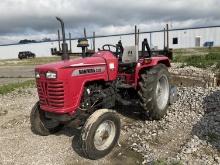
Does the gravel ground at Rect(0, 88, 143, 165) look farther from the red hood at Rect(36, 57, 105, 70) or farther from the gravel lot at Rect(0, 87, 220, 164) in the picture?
the red hood at Rect(36, 57, 105, 70)

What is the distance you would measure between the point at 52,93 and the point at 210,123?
10.6ft

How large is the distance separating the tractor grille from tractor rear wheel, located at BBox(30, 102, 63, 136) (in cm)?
76

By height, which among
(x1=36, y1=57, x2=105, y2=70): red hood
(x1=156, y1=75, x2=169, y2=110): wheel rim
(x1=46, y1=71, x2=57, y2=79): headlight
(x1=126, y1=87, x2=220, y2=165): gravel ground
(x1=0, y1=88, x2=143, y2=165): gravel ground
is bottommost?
(x1=0, y1=88, x2=143, y2=165): gravel ground

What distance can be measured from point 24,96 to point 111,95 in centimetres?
500

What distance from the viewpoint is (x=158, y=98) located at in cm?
687

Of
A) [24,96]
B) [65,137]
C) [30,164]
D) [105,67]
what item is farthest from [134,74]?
[24,96]

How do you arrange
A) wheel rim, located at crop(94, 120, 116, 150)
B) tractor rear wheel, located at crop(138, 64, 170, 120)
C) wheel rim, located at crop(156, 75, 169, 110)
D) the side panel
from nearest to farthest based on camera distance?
wheel rim, located at crop(94, 120, 116, 150) → the side panel → tractor rear wheel, located at crop(138, 64, 170, 120) → wheel rim, located at crop(156, 75, 169, 110)

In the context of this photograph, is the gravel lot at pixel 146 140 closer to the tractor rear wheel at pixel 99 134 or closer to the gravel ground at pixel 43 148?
the gravel ground at pixel 43 148

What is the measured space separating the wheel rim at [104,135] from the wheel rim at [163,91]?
195 centimetres

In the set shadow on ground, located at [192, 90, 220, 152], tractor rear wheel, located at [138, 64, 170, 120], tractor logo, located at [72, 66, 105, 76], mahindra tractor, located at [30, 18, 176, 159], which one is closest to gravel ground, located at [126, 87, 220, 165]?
shadow on ground, located at [192, 90, 220, 152]

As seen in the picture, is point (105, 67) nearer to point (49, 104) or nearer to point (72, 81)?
point (72, 81)

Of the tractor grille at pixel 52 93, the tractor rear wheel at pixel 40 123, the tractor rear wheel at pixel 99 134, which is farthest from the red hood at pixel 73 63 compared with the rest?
the tractor rear wheel at pixel 40 123

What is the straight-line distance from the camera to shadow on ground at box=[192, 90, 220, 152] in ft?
17.8

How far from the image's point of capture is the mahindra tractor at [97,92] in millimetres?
4898
